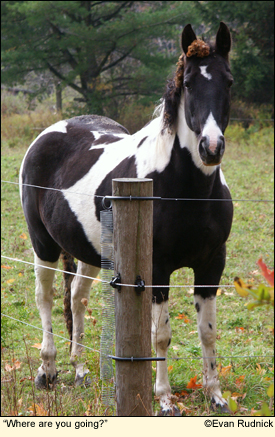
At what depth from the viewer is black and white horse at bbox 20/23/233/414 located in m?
2.67

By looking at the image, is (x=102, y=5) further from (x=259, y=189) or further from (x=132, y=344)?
(x=132, y=344)

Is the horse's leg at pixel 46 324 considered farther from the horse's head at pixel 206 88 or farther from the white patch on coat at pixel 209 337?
the horse's head at pixel 206 88

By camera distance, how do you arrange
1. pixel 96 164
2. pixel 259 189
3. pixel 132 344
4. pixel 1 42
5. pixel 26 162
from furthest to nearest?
pixel 1 42 → pixel 259 189 → pixel 26 162 → pixel 96 164 → pixel 132 344

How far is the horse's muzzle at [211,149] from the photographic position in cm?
240

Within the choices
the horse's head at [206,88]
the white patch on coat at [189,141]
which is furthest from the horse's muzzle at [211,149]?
the white patch on coat at [189,141]

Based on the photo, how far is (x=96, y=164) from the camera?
352cm

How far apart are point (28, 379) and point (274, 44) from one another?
51.0 ft

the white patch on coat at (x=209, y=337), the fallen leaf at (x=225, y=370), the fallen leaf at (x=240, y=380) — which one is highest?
the white patch on coat at (x=209, y=337)

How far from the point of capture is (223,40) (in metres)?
2.75

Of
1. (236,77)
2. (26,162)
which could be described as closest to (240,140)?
(236,77)

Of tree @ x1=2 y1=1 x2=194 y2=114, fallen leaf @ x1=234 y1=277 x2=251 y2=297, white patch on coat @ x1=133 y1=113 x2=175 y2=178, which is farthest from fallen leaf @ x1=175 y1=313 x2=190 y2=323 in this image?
tree @ x1=2 y1=1 x2=194 y2=114

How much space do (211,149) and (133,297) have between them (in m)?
0.88

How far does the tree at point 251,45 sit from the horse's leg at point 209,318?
44.6 ft

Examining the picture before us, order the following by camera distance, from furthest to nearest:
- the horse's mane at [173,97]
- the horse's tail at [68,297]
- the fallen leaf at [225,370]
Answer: the horse's tail at [68,297] → the fallen leaf at [225,370] → the horse's mane at [173,97]
